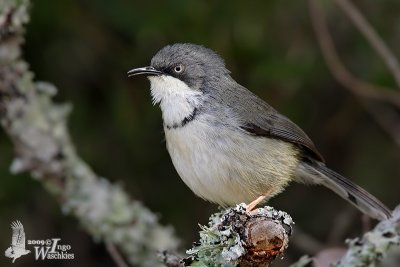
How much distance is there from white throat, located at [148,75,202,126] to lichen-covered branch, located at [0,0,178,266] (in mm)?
819

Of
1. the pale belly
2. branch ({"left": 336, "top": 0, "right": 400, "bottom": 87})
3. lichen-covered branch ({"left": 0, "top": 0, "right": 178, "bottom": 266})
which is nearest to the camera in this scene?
the pale belly

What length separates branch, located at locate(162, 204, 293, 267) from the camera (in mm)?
2967

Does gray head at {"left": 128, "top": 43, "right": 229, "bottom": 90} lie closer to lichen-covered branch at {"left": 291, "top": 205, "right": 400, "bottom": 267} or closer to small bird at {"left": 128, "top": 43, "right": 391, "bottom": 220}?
small bird at {"left": 128, "top": 43, "right": 391, "bottom": 220}

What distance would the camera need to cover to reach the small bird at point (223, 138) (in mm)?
4406

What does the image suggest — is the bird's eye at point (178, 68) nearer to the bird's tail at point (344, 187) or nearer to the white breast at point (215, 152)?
the white breast at point (215, 152)

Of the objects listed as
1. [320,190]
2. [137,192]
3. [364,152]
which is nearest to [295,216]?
[320,190]

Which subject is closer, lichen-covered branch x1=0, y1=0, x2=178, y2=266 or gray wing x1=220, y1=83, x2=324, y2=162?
gray wing x1=220, y1=83, x2=324, y2=162

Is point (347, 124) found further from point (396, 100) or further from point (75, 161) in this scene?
point (75, 161)

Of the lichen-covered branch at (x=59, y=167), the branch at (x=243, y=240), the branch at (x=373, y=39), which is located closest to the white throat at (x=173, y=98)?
the lichen-covered branch at (x=59, y=167)

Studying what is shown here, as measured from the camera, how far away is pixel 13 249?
16.0 feet

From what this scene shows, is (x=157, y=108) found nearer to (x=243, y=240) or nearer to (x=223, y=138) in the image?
(x=223, y=138)

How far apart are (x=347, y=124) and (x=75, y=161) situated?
2.55 meters

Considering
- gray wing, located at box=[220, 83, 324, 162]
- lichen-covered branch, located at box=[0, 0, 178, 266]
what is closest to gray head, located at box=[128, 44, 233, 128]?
gray wing, located at box=[220, 83, 324, 162]

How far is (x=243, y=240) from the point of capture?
118 inches
